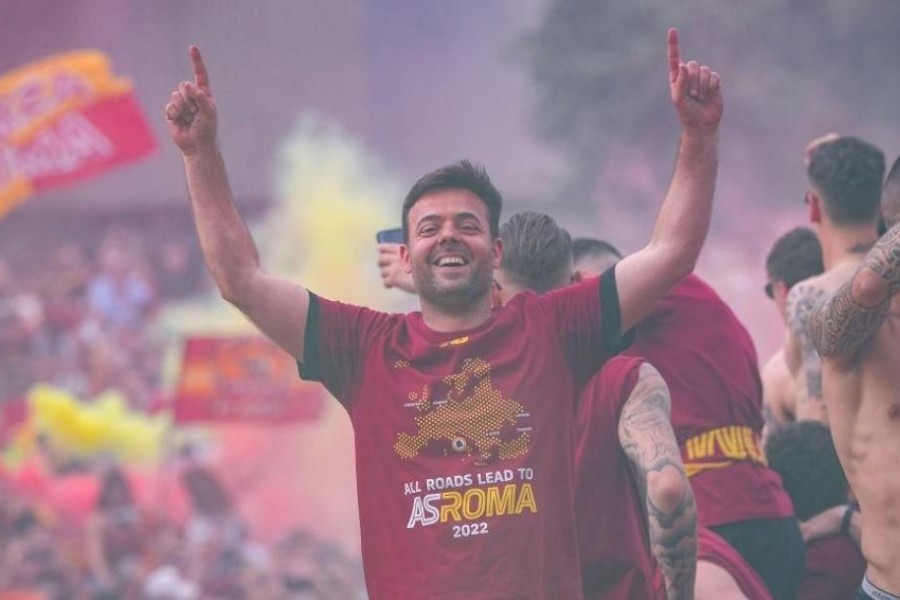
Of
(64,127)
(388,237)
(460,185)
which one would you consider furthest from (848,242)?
(64,127)

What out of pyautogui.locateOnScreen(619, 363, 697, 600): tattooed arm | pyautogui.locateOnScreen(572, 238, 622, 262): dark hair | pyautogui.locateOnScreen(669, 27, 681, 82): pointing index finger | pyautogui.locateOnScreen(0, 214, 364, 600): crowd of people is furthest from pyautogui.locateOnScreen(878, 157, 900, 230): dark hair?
pyautogui.locateOnScreen(0, 214, 364, 600): crowd of people

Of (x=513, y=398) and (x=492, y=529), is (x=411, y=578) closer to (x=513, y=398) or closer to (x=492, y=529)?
(x=492, y=529)

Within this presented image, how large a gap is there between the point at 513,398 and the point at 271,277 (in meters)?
0.67

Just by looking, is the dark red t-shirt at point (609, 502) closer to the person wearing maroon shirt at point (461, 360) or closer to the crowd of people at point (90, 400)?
the person wearing maroon shirt at point (461, 360)

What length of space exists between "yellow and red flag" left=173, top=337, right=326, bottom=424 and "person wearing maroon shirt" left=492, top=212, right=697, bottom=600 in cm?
1262

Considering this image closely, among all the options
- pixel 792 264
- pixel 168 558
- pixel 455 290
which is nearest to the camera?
pixel 455 290

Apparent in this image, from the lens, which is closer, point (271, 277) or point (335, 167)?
point (271, 277)

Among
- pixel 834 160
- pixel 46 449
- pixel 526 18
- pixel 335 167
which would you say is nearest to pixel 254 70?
pixel 335 167

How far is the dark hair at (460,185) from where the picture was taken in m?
4.52

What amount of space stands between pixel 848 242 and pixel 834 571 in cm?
108

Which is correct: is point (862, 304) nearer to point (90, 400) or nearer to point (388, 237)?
point (388, 237)

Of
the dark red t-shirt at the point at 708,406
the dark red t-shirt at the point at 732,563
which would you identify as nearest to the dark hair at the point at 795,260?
the dark red t-shirt at the point at 708,406

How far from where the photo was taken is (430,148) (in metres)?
17.9

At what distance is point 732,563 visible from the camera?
5273mm
